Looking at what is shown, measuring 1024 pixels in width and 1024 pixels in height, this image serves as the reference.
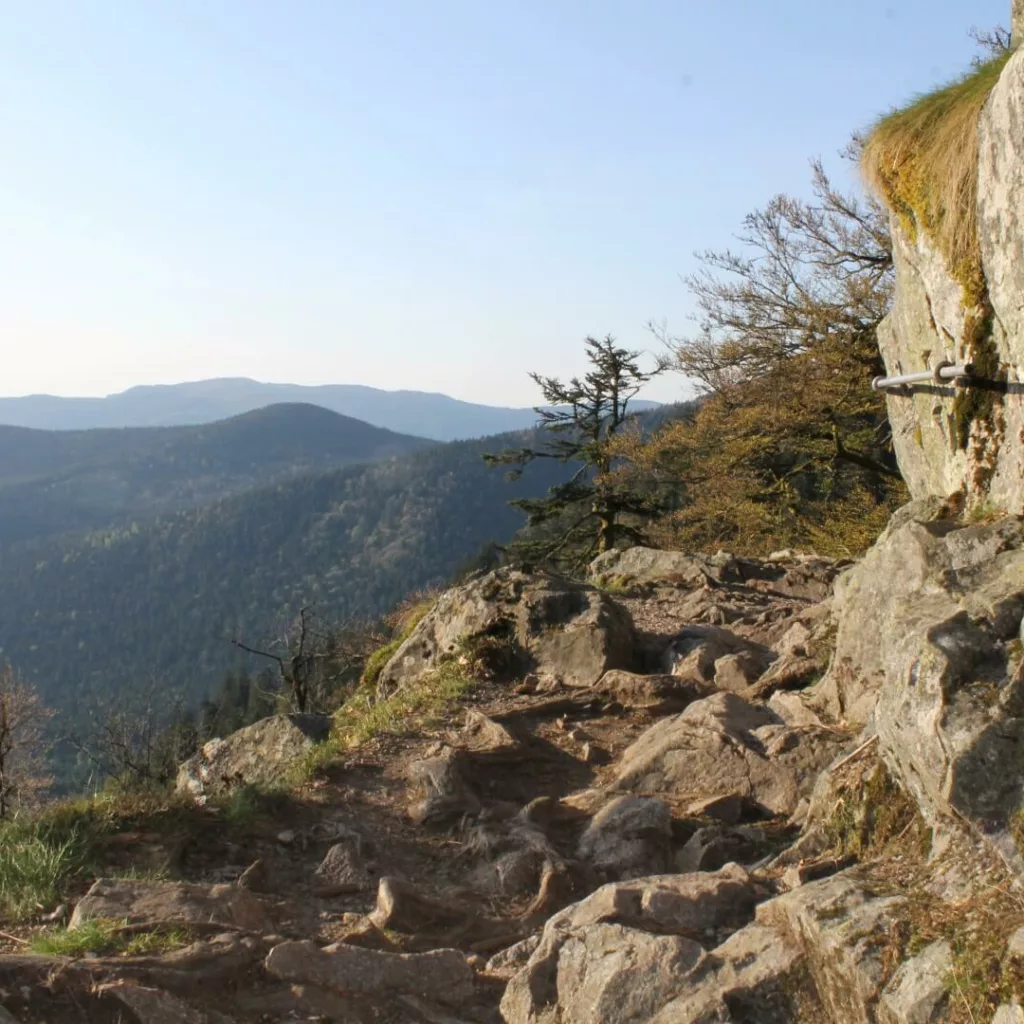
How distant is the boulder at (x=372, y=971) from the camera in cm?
447

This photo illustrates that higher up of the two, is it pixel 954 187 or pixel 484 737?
pixel 954 187

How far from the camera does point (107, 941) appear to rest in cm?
457

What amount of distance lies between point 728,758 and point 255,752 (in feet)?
15.2

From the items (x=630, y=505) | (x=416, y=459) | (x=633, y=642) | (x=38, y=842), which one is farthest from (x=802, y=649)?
(x=416, y=459)

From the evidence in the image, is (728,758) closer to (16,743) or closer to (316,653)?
(316,653)

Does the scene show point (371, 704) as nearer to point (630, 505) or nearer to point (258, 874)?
point (258, 874)

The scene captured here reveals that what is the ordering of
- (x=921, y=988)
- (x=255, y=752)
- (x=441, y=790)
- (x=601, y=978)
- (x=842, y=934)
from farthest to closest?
1. (x=255, y=752)
2. (x=441, y=790)
3. (x=601, y=978)
4. (x=842, y=934)
5. (x=921, y=988)

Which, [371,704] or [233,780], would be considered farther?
[371,704]

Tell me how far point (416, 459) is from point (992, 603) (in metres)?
176

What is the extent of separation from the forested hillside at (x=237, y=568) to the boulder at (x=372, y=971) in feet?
387

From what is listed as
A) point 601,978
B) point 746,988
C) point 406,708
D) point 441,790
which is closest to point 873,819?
point 746,988

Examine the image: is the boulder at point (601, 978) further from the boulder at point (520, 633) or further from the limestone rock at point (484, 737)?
the boulder at point (520, 633)

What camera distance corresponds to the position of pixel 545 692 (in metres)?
10.6

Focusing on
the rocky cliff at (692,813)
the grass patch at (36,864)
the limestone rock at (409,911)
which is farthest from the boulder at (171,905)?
the limestone rock at (409,911)
